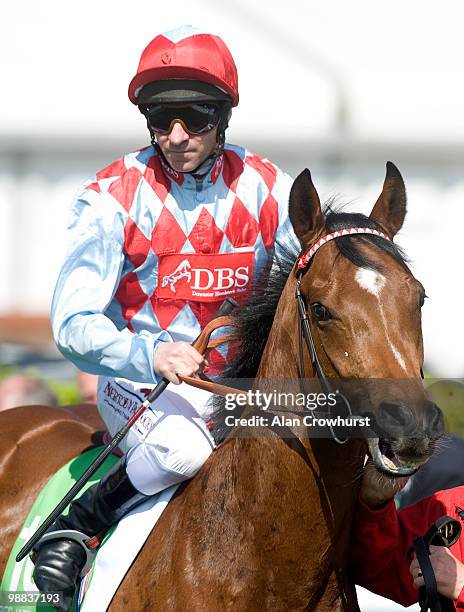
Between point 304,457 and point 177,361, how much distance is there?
1.42 feet

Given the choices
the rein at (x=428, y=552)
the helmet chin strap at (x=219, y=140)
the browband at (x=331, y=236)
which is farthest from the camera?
the helmet chin strap at (x=219, y=140)

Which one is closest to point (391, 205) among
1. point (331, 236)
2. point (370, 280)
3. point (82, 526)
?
point (331, 236)

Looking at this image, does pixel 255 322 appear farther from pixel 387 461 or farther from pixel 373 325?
pixel 387 461

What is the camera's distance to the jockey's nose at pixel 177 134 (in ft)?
10.2

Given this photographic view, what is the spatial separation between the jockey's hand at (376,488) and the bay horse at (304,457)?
0.16 ft

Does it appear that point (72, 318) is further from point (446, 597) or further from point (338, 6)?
point (338, 6)

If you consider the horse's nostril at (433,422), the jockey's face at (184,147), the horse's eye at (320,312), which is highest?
the jockey's face at (184,147)

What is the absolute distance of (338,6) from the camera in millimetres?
12547

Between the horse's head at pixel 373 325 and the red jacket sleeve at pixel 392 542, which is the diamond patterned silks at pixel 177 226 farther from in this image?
the red jacket sleeve at pixel 392 542

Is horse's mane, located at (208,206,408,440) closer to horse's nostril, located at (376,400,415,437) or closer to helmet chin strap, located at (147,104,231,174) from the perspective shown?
helmet chin strap, located at (147,104,231,174)

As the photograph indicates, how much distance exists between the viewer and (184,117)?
3.13 meters

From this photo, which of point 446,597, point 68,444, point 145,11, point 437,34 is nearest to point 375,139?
point 437,34

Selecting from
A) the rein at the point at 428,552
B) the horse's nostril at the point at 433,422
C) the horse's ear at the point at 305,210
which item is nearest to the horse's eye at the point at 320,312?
the horse's ear at the point at 305,210

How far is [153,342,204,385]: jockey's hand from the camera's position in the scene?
271 cm
